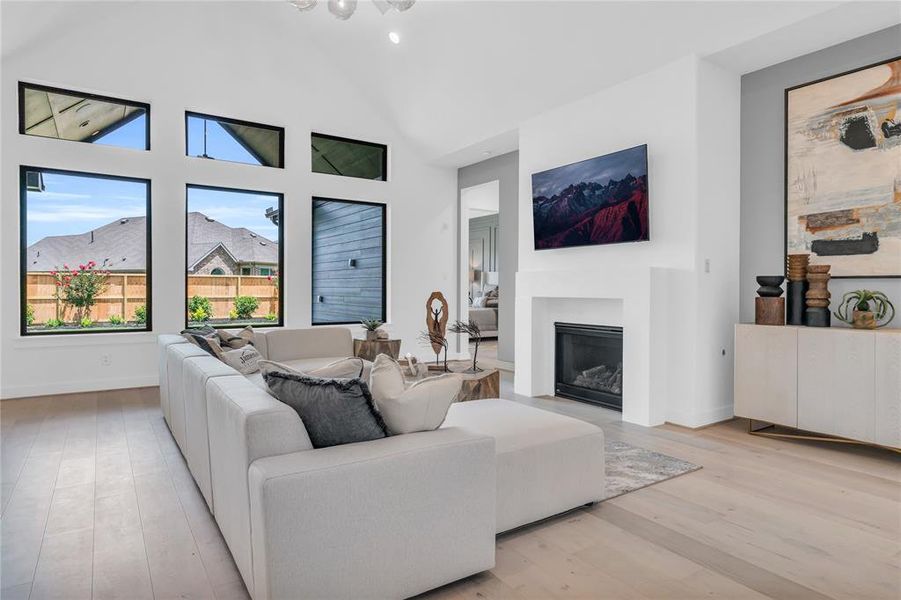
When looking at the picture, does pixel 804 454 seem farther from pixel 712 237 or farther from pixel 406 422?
pixel 406 422

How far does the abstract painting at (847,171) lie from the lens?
142 inches

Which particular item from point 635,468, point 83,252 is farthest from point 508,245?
point 83,252

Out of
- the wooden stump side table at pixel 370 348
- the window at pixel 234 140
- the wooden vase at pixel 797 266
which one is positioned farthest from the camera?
the window at pixel 234 140

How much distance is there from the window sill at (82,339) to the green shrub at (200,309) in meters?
0.47

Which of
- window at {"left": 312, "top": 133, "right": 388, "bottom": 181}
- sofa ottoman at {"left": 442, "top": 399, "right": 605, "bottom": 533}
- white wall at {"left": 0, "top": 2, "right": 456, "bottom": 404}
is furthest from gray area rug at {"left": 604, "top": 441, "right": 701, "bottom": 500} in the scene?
window at {"left": 312, "top": 133, "right": 388, "bottom": 181}

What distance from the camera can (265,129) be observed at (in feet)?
21.2

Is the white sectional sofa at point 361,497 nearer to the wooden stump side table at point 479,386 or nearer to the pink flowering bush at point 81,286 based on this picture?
the wooden stump side table at point 479,386

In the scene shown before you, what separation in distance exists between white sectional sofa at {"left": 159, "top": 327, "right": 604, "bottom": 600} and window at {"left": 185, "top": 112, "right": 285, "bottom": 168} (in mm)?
4491

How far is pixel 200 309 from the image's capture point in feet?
20.1

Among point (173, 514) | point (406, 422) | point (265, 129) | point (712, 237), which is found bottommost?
point (173, 514)

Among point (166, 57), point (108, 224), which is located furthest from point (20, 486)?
point (166, 57)

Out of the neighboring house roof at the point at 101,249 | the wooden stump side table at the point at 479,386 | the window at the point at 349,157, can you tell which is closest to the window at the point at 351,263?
the window at the point at 349,157

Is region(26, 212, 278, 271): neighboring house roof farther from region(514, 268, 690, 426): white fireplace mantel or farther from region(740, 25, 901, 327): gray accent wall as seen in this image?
region(740, 25, 901, 327): gray accent wall

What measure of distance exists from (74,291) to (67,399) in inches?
46.0
